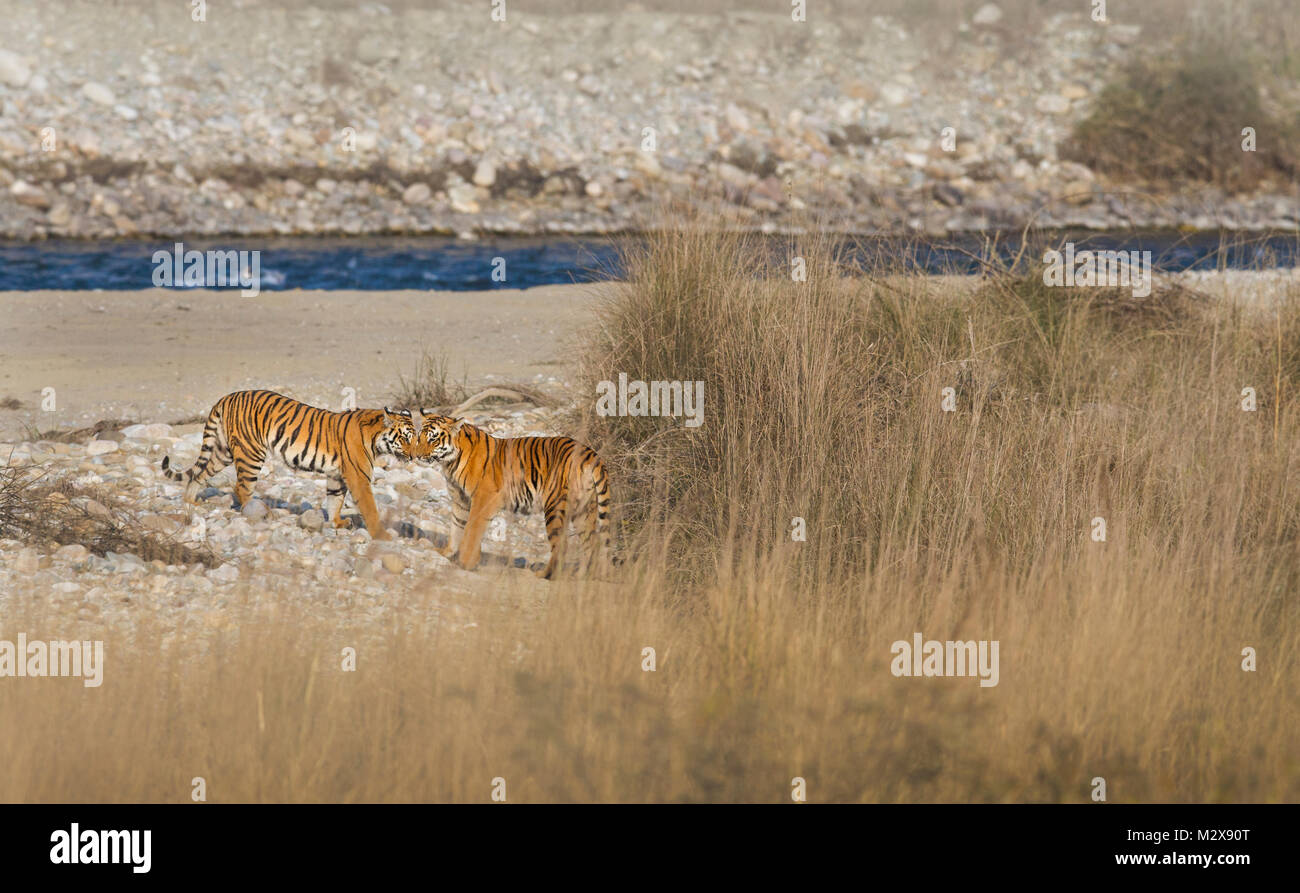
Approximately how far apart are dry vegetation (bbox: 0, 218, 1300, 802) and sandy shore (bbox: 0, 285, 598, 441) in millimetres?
1703

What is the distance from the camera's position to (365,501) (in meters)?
5.17

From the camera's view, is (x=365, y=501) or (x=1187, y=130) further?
(x=1187, y=130)

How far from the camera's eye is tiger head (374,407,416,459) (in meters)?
4.82

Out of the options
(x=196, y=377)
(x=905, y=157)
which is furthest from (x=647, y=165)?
(x=196, y=377)

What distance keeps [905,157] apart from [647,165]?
406cm

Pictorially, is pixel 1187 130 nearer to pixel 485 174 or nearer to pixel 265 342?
pixel 485 174

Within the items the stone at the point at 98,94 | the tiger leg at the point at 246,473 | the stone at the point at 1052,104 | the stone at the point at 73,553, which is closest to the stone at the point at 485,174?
the stone at the point at 98,94

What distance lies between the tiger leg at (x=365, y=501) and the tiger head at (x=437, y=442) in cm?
49

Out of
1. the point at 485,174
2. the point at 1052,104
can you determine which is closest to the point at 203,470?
the point at 485,174

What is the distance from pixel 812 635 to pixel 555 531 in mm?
1323

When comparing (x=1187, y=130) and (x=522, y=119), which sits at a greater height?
(x=522, y=119)
